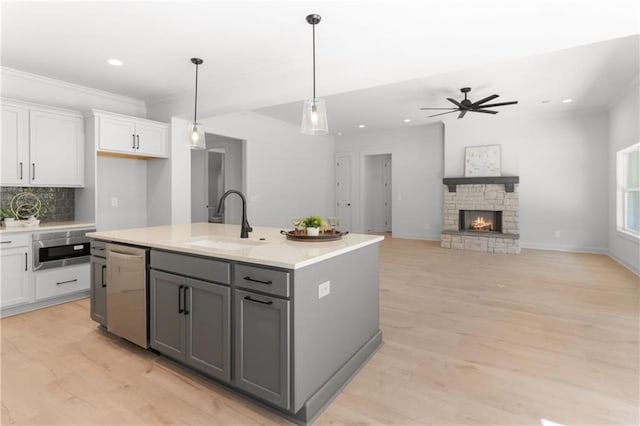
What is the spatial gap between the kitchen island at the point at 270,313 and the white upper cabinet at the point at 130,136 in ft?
7.25

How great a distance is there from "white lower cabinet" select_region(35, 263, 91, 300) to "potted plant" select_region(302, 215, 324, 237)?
299cm

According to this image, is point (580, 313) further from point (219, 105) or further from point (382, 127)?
point (382, 127)

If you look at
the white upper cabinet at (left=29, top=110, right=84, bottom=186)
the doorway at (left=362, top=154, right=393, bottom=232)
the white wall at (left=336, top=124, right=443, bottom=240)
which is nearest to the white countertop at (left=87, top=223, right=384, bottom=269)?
the white upper cabinet at (left=29, top=110, right=84, bottom=186)

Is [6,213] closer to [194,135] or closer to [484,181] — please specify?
[194,135]

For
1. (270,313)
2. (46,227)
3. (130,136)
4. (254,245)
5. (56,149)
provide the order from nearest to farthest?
(270,313) → (254,245) → (46,227) → (56,149) → (130,136)

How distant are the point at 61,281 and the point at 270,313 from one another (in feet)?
10.6

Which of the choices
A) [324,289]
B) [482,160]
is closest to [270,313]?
[324,289]

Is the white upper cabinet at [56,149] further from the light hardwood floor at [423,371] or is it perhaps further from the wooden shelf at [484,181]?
the wooden shelf at [484,181]

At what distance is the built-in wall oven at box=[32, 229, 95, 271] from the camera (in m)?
3.49

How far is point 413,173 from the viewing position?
27.5ft

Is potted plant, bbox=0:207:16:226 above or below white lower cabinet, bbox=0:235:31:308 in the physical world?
above

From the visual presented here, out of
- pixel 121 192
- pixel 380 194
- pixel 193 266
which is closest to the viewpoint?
pixel 193 266

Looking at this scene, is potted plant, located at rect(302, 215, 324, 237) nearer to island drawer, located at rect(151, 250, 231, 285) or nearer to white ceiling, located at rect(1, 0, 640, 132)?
island drawer, located at rect(151, 250, 231, 285)

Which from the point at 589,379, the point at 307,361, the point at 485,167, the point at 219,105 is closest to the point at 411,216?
the point at 485,167
